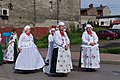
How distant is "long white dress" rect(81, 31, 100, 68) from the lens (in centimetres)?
1252

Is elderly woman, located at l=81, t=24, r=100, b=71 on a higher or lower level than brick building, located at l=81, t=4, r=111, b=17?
lower

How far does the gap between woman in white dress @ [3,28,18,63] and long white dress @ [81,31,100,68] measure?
4.64 metres

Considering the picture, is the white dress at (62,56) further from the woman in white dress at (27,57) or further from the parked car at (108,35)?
the parked car at (108,35)

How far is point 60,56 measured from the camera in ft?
36.0

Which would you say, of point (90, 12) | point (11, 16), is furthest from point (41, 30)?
point (90, 12)

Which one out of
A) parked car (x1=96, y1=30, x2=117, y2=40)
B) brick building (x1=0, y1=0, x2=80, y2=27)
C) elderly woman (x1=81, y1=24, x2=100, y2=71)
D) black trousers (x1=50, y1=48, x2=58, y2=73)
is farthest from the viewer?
parked car (x1=96, y1=30, x2=117, y2=40)

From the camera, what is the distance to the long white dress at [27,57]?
39.9 feet

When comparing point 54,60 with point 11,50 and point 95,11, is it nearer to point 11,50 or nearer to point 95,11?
point 11,50

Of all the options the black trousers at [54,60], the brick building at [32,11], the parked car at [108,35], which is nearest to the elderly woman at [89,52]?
the black trousers at [54,60]

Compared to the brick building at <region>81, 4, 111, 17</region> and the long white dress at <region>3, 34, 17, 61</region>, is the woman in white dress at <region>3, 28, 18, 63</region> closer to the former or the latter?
the long white dress at <region>3, 34, 17, 61</region>

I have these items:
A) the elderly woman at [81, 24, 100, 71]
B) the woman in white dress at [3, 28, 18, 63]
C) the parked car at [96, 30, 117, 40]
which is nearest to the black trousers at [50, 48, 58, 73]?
the elderly woman at [81, 24, 100, 71]

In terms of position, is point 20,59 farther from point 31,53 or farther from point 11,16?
point 11,16

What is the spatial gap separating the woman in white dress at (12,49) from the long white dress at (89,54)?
4639mm

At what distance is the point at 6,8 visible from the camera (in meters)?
40.5
